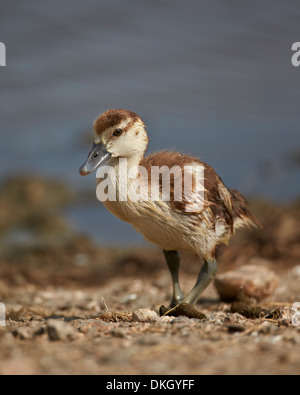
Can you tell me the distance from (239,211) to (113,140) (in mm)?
1760

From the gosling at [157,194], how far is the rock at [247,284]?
0.95m

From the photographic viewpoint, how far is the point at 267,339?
3643mm

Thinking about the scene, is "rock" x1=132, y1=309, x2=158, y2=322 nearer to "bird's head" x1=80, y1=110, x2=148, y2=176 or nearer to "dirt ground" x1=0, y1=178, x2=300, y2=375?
"dirt ground" x1=0, y1=178, x2=300, y2=375

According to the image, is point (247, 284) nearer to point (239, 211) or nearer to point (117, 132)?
point (239, 211)

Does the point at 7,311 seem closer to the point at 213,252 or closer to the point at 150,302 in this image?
the point at 150,302

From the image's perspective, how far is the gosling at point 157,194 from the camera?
5.04 m

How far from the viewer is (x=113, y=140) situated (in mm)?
5148

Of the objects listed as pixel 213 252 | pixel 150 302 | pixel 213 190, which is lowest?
pixel 150 302

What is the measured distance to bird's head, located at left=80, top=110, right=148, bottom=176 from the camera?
5.13 metres

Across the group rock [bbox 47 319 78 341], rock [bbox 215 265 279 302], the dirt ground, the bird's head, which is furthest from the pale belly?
rock [bbox 47 319 78 341]

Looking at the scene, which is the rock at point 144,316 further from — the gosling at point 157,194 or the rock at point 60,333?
the rock at point 60,333

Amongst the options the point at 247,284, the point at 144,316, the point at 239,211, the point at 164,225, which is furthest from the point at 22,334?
the point at 247,284
